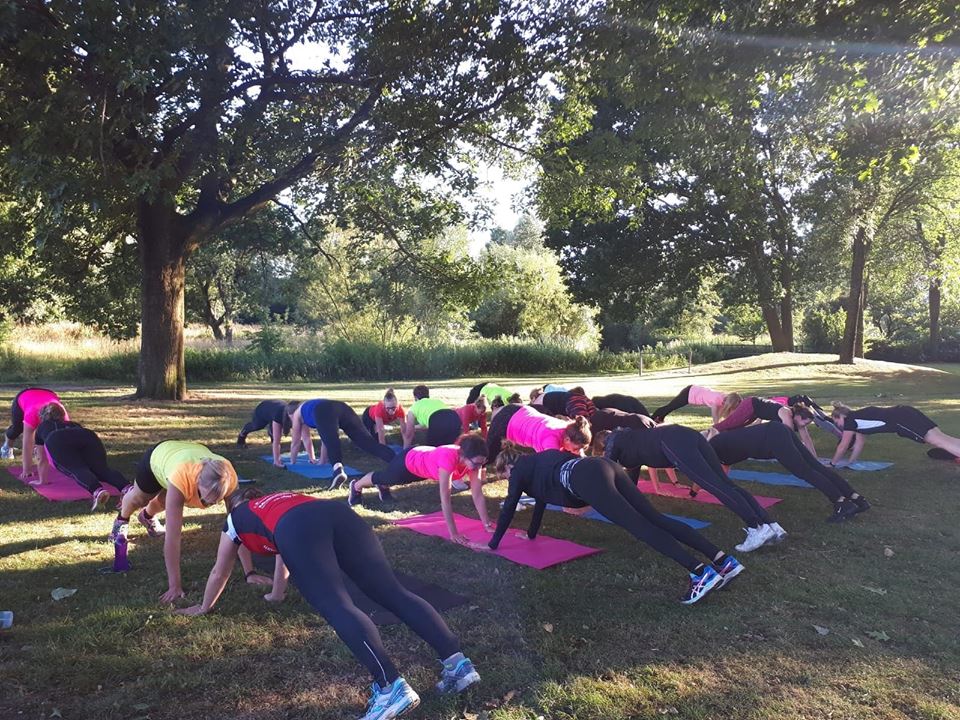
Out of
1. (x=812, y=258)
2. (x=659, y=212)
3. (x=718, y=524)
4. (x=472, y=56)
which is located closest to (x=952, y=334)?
(x=812, y=258)

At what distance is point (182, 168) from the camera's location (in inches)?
473

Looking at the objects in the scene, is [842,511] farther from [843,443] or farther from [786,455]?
[843,443]

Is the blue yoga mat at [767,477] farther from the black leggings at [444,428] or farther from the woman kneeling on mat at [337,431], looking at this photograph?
the woman kneeling on mat at [337,431]

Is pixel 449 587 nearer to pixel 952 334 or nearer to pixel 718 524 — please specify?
pixel 718 524

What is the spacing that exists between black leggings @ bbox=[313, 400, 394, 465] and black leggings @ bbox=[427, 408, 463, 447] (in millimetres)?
566

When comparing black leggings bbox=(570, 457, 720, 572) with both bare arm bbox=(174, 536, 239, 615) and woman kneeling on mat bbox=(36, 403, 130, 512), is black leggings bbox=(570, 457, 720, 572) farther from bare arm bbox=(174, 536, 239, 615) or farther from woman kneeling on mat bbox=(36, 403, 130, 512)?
woman kneeling on mat bbox=(36, 403, 130, 512)

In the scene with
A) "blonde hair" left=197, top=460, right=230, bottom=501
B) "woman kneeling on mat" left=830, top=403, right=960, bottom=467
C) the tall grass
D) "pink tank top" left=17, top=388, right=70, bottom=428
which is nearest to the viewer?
"blonde hair" left=197, top=460, right=230, bottom=501

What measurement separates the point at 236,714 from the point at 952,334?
44760 mm

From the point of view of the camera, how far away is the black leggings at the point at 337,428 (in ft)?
27.4

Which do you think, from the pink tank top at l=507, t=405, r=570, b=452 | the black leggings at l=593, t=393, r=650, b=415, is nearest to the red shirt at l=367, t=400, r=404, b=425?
the black leggings at l=593, t=393, r=650, b=415

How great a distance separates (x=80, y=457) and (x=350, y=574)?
4.57 meters

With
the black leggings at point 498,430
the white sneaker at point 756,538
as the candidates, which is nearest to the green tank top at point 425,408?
the black leggings at point 498,430

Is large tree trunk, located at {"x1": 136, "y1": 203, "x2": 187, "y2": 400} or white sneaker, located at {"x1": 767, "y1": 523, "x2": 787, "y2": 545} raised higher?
large tree trunk, located at {"x1": 136, "y1": 203, "x2": 187, "y2": 400}

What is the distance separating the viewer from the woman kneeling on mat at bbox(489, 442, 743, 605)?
4637 millimetres
